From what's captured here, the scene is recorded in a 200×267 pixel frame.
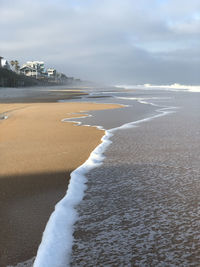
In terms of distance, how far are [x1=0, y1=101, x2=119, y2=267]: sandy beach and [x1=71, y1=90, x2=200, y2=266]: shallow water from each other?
0.42m

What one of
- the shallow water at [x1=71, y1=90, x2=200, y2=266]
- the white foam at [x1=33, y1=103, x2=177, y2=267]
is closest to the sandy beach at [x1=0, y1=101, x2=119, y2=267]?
the white foam at [x1=33, y1=103, x2=177, y2=267]

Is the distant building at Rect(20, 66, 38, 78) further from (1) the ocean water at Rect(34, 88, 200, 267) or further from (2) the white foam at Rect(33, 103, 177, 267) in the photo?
(2) the white foam at Rect(33, 103, 177, 267)

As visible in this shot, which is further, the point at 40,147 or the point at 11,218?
the point at 40,147

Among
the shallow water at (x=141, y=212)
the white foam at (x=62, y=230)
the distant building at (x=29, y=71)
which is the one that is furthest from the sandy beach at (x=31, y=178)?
the distant building at (x=29, y=71)

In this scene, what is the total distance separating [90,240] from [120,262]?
407mm

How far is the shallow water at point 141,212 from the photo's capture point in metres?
2.37

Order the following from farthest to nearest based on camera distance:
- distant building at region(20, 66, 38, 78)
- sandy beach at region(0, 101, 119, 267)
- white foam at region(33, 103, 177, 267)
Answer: distant building at region(20, 66, 38, 78)
sandy beach at region(0, 101, 119, 267)
white foam at region(33, 103, 177, 267)

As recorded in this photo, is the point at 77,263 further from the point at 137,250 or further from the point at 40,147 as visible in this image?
the point at 40,147

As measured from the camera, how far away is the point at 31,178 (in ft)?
14.4

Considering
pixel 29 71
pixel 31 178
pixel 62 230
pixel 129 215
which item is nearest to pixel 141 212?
pixel 129 215

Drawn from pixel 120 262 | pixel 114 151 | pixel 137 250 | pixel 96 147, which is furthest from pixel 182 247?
pixel 96 147

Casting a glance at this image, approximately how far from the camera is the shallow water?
7.77 feet

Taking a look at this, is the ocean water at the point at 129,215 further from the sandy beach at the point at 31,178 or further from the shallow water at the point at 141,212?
the sandy beach at the point at 31,178

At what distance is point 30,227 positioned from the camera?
281 centimetres
